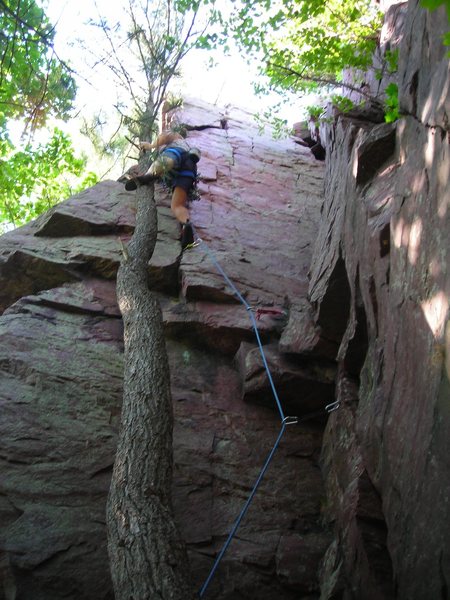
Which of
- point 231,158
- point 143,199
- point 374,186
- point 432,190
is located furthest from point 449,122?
point 231,158

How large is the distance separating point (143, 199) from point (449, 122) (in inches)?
221

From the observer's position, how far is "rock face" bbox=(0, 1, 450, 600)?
11.9 feet

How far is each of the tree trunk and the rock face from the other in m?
0.74

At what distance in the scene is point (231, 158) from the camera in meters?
11.1

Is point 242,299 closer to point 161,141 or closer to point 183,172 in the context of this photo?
point 183,172

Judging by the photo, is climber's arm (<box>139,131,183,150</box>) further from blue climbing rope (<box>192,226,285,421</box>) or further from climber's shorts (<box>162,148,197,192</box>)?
blue climbing rope (<box>192,226,285,421</box>)

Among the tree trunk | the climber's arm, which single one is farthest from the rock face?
the climber's arm

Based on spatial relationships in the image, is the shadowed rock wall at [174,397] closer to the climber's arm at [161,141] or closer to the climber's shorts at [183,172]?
the climber's shorts at [183,172]

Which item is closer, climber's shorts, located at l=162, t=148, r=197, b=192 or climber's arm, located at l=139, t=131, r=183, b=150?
climber's shorts, located at l=162, t=148, r=197, b=192

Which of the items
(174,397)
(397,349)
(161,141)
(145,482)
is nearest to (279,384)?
(174,397)

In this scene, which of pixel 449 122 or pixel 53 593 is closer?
pixel 449 122

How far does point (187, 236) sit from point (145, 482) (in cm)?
466

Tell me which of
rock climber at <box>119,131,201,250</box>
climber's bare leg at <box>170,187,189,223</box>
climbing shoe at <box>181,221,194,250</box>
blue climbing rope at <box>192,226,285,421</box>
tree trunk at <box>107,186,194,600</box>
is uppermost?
rock climber at <box>119,131,201,250</box>

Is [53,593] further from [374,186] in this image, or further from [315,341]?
[374,186]
